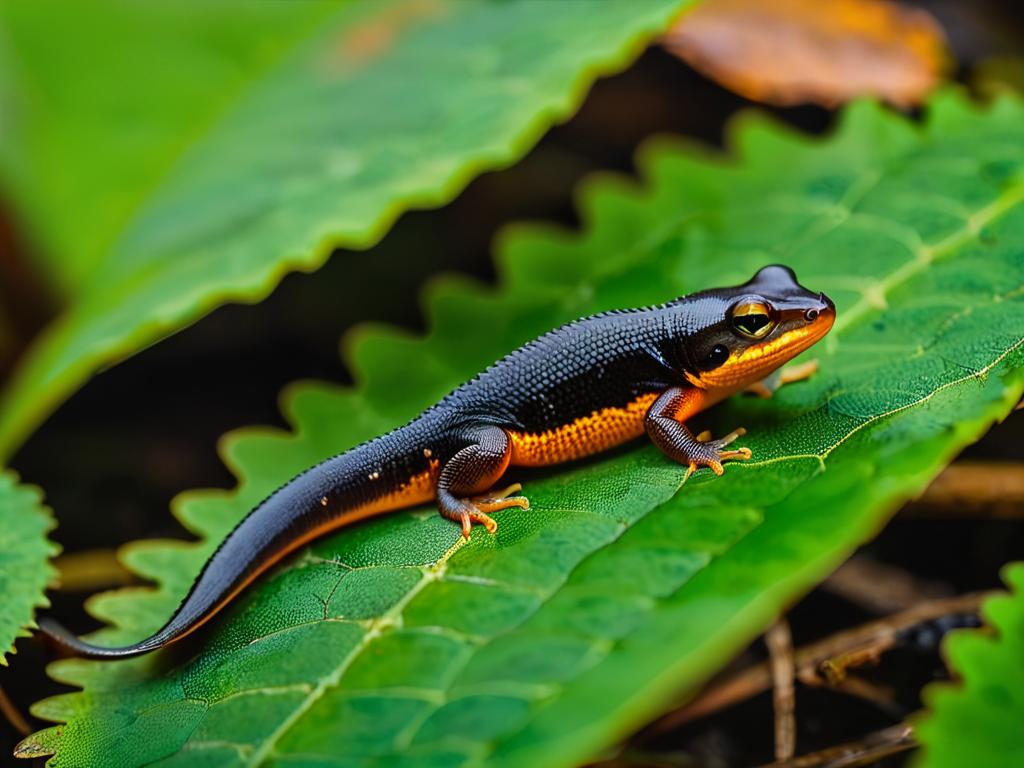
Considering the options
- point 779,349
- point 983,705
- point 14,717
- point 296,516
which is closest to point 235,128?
point 296,516

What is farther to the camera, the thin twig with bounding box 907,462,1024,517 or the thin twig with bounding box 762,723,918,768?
the thin twig with bounding box 907,462,1024,517

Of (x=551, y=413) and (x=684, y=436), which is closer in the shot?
(x=684, y=436)

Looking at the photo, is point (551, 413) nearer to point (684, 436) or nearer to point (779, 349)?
point (684, 436)

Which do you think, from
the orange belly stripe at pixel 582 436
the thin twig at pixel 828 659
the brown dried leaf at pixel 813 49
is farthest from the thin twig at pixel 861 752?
the brown dried leaf at pixel 813 49

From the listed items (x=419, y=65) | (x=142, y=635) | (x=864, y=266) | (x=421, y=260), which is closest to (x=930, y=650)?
(x=864, y=266)

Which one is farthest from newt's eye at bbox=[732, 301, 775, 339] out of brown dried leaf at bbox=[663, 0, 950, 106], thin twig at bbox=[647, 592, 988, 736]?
brown dried leaf at bbox=[663, 0, 950, 106]

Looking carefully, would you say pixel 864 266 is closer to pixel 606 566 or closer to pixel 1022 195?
pixel 1022 195

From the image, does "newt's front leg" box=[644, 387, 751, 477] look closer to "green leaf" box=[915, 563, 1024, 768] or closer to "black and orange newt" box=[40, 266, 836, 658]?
"black and orange newt" box=[40, 266, 836, 658]

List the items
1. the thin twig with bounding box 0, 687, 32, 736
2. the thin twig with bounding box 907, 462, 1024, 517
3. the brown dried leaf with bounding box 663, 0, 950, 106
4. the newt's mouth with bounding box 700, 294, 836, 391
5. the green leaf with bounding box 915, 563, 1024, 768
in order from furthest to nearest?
the brown dried leaf with bounding box 663, 0, 950, 106 → the thin twig with bounding box 907, 462, 1024, 517 → the thin twig with bounding box 0, 687, 32, 736 → the newt's mouth with bounding box 700, 294, 836, 391 → the green leaf with bounding box 915, 563, 1024, 768
